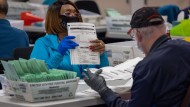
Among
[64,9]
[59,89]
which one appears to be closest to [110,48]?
[64,9]

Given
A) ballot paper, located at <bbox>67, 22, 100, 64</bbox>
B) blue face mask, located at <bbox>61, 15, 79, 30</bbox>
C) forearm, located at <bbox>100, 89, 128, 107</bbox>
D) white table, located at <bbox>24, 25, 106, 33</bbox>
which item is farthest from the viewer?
white table, located at <bbox>24, 25, 106, 33</bbox>

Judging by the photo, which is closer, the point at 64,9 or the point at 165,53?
the point at 165,53

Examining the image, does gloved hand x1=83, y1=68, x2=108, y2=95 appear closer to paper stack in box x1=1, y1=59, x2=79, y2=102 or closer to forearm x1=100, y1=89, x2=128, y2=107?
forearm x1=100, y1=89, x2=128, y2=107

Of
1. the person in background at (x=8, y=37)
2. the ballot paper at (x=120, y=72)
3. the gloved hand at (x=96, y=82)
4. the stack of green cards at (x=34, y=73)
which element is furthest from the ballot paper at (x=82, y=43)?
the person in background at (x=8, y=37)

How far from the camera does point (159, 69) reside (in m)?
2.39

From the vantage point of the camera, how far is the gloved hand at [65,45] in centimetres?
324

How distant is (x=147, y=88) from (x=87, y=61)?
2.90ft

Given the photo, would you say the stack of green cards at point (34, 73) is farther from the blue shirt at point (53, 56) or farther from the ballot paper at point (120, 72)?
the blue shirt at point (53, 56)

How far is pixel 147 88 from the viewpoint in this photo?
2.39m

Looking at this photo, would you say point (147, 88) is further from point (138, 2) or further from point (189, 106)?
point (138, 2)

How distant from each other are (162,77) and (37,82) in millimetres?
638

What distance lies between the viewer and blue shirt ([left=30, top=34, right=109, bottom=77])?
340cm

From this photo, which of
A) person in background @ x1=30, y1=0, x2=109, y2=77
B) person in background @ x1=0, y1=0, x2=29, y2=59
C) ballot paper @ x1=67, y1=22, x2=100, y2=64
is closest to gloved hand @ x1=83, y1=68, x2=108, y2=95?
ballot paper @ x1=67, y1=22, x2=100, y2=64

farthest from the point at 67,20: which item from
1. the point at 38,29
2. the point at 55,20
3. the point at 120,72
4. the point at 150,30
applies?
the point at 38,29
